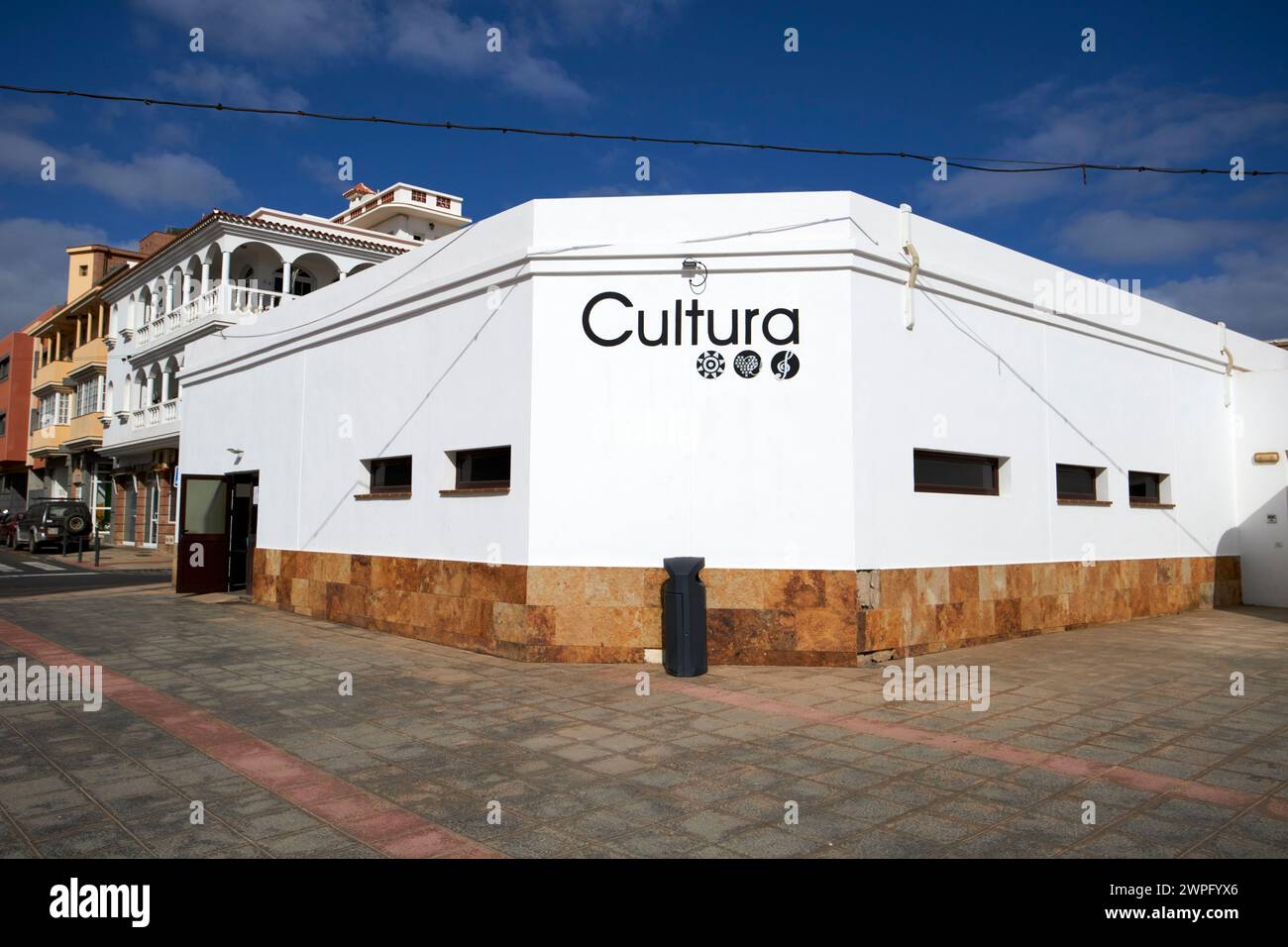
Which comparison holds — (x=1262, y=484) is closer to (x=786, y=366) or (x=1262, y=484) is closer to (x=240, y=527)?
(x=786, y=366)

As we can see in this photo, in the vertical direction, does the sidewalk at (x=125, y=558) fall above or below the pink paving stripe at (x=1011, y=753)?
above

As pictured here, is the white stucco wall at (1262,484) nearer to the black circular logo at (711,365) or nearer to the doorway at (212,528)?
the black circular logo at (711,365)

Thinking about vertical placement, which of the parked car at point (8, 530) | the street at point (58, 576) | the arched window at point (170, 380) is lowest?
the street at point (58, 576)

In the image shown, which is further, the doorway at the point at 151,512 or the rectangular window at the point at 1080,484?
the doorway at the point at 151,512

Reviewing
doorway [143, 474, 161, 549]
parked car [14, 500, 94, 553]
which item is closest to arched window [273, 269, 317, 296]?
doorway [143, 474, 161, 549]

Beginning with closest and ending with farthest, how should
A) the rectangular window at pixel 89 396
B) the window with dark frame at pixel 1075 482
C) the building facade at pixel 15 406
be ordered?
the window with dark frame at pixel 1075 482 < the rectangular window at pixel 89 396 < the building facade at pixel 15 406

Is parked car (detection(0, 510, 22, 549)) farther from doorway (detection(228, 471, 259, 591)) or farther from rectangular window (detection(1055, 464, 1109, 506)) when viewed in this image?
rectangular window (detection(1055, 464, 1109, 506))

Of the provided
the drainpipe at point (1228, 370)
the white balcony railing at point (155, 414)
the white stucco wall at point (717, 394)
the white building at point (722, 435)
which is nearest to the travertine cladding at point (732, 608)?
the white building at point (722, 435)

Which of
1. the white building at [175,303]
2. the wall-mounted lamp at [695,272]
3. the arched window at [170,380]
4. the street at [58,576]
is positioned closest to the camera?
the wall-mounted lamp at [695,272]

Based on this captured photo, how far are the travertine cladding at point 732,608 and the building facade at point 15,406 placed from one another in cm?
4130

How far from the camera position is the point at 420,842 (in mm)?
3908

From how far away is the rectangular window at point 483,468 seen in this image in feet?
30.4

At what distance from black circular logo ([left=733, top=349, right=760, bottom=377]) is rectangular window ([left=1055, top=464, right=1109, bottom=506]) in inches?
199
